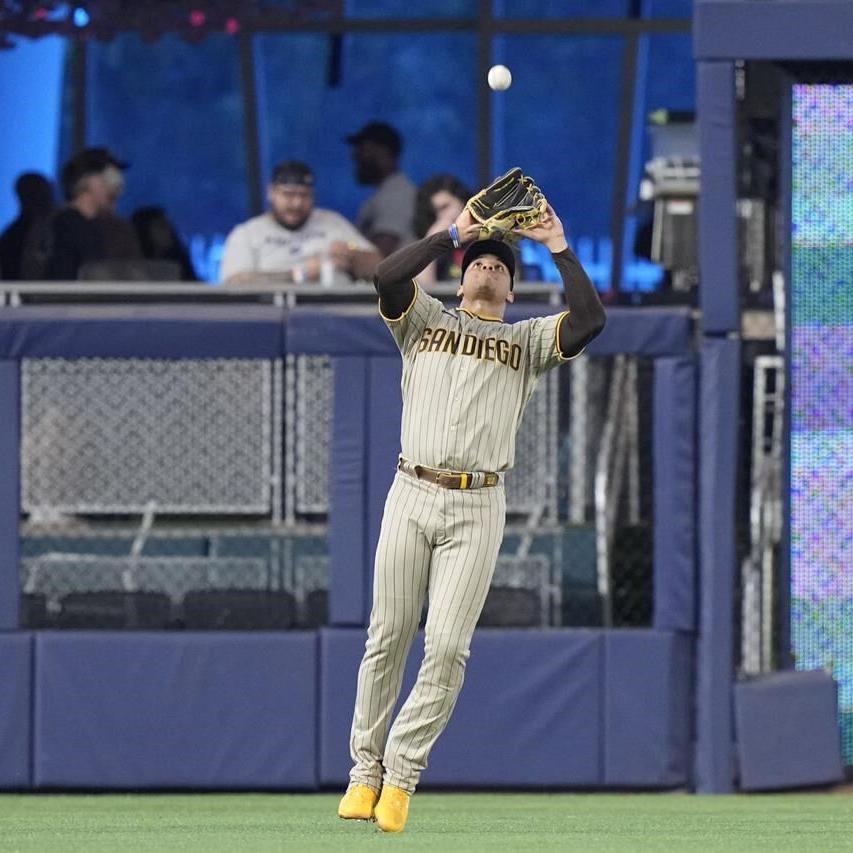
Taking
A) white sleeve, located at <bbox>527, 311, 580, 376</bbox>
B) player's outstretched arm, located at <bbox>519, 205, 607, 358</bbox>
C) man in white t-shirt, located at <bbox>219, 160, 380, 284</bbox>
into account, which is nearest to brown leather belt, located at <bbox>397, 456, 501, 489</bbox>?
white sleeve, located at <bbox>527, 311, 580, 376</bbox>

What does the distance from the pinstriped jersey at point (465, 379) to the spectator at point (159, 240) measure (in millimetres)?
5946

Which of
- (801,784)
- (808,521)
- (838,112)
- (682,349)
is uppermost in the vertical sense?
(838,112)

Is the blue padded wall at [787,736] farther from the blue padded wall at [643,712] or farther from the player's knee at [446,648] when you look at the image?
the player's knee at [446,648]

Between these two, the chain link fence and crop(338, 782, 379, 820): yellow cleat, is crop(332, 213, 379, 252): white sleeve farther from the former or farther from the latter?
crop(338, 782, 379, 820): yellow cleat

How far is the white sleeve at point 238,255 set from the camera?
11.2 meters

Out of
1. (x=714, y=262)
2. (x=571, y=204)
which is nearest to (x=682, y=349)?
(x=714, y=262)

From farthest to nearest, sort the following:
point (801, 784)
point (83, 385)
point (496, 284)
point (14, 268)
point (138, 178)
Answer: point (138, 178) < point (14, 268) < point (83, 385) < point (801, 784) < point (496, 284)

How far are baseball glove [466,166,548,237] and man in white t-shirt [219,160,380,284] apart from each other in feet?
13.7

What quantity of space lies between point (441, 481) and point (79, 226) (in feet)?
17.7

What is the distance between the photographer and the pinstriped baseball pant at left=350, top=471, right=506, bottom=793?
6914mm

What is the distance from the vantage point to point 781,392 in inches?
370

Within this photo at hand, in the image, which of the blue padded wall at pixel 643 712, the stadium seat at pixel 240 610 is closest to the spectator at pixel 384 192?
the stadium seat at pixel 240 610

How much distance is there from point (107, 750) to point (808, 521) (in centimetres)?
321

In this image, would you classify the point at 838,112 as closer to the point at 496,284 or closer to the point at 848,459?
the point at 848,459
